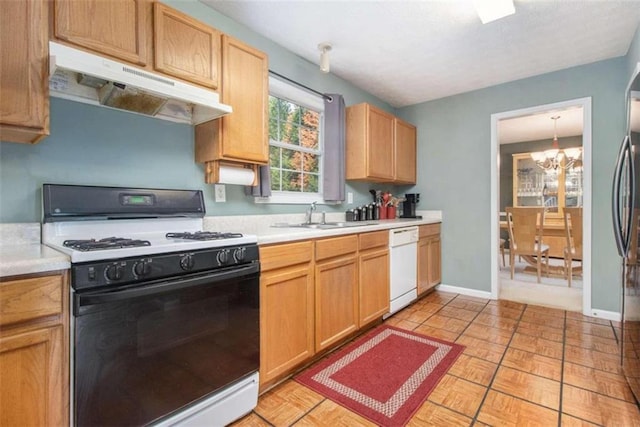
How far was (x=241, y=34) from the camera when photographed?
7.38 feet

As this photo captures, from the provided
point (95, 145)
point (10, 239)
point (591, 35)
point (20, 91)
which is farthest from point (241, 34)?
point (591, 35)

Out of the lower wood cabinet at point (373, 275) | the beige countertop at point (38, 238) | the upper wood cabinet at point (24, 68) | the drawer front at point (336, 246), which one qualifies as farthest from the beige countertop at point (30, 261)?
the lower wood cabinet at point (373, 275)

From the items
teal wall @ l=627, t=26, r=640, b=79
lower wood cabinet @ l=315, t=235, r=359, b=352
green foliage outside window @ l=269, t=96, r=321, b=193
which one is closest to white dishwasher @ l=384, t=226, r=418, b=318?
lower wood cabinet @ l=315, t=235, r=359, b=352

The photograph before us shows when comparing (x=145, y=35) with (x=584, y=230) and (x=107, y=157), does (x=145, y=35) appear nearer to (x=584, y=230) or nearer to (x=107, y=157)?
(x=107, y=157)

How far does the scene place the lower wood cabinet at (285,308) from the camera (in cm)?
166

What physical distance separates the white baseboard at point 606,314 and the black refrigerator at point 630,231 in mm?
1332

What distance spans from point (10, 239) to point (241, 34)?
1872 millimetres

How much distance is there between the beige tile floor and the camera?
1521 millimetres

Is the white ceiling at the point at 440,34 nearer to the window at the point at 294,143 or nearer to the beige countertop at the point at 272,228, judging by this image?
the window at the point at 294,143

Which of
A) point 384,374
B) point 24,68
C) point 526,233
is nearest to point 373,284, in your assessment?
point 384,374

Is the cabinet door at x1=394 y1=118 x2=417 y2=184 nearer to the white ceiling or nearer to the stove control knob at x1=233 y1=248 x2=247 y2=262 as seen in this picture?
the white ceiling

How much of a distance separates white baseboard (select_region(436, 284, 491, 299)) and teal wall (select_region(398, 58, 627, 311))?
0.05 m

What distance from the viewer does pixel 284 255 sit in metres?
1.75

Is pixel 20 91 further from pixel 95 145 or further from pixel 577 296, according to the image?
pixel 577 296
